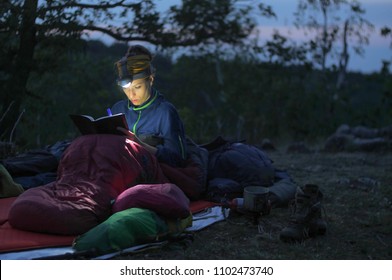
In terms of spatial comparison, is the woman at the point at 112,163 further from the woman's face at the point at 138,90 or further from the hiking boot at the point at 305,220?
the hiking boot at the point at 305,220

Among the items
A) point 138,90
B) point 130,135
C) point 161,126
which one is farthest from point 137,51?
point 130,135

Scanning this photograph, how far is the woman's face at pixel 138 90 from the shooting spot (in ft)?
12.8

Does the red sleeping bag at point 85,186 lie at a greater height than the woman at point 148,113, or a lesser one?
lesser

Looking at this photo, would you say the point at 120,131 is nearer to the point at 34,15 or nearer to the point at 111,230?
the point at 111,230

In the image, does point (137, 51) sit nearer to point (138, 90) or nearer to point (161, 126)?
point (138, 90)

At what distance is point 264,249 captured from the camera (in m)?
3.29

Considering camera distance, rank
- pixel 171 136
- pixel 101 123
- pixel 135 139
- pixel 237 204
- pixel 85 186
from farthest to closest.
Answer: pixel 171 136
pixel 237 204
pixel 135 139
pixel 101 123
pixel 85 186

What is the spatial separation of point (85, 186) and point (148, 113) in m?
0.91

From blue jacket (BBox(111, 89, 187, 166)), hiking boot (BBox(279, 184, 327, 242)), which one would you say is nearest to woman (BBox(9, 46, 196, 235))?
blue jacket (BBox(111, 89, 187, 166))

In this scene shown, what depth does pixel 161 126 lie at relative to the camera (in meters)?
3.98

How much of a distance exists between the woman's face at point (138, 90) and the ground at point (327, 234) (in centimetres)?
107

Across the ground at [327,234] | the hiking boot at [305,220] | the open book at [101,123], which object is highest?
the open book at [101,123]

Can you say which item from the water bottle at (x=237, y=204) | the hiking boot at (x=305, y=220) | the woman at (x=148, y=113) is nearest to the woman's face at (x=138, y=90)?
the woman at (x=148, y=113)
